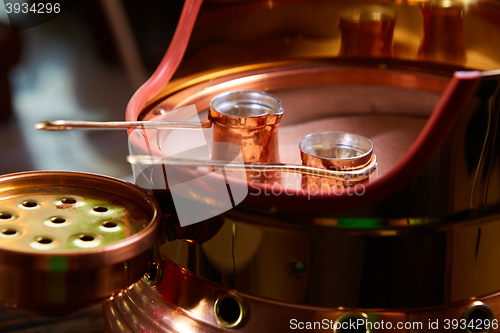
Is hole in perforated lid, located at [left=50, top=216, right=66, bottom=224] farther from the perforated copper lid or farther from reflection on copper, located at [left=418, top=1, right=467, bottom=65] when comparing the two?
reflection on copper, located at [left=418, top=1, right=467, bottom=65]

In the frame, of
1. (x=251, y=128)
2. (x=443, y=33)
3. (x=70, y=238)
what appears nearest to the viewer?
(x=70, y=238)

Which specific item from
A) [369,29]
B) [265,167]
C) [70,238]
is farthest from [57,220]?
[369,29]

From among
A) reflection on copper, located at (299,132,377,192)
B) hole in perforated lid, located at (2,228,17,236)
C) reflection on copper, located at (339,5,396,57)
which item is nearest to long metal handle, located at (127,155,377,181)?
reflection on copper, located at (299,132,377,192)

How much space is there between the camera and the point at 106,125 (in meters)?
0.51

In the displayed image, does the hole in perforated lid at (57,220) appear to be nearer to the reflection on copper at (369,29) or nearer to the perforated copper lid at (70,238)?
the perforated copper lid at (70,238)

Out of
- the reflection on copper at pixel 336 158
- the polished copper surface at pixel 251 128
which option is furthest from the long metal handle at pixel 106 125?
the reflection on copper at pixel 336 158

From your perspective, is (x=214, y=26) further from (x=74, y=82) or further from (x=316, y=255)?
(x=74, y=82)

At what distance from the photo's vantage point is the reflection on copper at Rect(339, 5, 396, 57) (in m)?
0.87

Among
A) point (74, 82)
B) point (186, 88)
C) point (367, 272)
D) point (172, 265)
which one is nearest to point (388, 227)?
point (367, 272)

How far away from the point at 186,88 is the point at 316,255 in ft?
1.26

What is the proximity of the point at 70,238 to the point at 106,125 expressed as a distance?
0.12 metres

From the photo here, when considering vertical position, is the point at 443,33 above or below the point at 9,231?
above

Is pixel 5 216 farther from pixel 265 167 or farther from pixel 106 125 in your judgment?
pixel 265 167

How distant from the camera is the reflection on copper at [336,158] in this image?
0.51m
